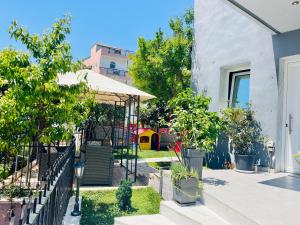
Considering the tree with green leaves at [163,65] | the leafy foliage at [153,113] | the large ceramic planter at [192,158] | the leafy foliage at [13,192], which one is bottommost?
the leafy foliage at [13,192]

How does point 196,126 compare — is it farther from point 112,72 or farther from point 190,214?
point 112,72

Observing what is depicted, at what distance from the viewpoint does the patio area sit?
11.4 feet

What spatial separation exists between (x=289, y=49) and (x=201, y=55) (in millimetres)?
3046

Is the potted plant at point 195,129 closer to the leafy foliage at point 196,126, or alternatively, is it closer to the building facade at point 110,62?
the leafy foliage at point 196,126

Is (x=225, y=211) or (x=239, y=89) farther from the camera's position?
(x=239, y=89)

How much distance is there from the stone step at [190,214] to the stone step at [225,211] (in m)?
0.07

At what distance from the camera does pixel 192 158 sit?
517 centimetres

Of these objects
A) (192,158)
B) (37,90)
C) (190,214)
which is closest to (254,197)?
(190,214)

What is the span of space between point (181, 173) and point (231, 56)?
436cm

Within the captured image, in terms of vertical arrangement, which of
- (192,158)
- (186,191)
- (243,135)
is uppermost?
(243,135)

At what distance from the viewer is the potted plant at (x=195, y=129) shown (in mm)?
5223

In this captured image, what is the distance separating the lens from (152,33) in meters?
14.2

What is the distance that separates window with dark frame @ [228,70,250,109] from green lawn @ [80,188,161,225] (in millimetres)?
3563

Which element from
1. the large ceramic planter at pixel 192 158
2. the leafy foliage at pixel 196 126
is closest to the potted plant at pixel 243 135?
the leafy foliage at pixel 196 126
